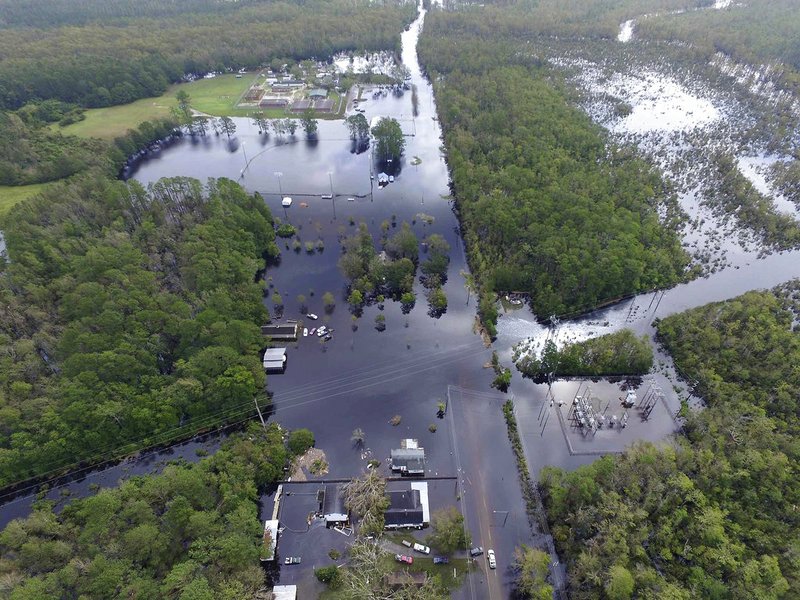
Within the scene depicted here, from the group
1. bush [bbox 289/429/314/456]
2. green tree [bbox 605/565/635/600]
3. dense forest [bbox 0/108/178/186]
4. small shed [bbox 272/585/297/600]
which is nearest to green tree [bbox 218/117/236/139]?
dense forest [bbox 0/108/178/186]

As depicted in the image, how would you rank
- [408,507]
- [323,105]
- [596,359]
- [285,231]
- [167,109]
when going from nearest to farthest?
1. [408,507]
2. [596,359]
3. [285,231]
4. [167,109]
5. [323,105]

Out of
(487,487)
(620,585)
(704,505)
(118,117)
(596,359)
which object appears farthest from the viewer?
(118,117)

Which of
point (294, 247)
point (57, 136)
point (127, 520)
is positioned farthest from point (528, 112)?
point (57, 136)

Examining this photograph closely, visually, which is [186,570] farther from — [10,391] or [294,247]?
[294,247]

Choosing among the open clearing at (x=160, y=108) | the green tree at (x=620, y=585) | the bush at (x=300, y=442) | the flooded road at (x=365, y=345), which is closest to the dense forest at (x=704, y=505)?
the green tree at (x=620, y=585)

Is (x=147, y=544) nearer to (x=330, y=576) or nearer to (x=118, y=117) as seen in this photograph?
(x=330, y=576)

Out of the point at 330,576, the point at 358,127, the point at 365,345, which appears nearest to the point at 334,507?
the point at 330,576

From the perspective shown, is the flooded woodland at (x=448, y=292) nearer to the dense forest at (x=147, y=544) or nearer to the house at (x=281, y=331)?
the house at (x=281, y=331)
